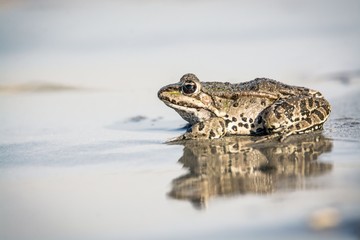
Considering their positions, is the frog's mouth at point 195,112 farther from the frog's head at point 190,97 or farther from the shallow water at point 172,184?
the shallow water at point 172,184

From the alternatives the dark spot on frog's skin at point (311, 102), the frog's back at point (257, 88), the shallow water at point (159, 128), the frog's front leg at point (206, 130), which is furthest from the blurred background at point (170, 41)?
the dark spot on frog's skin at point (311, 102)

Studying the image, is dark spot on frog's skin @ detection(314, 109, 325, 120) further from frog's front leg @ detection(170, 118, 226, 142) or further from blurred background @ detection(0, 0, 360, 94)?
blurred background @ detection(0, 0, 360, 94)

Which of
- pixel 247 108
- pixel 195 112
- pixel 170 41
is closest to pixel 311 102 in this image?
pixel 247 108

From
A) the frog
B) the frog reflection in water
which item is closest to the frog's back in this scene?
the frog

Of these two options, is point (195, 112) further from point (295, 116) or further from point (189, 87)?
point (295, 116)

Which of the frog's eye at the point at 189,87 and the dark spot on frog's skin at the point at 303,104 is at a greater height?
the frog's eye at the point at 189,87

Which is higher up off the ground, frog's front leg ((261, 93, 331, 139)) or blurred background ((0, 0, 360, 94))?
blurred background ((0, 0, 360, 94))

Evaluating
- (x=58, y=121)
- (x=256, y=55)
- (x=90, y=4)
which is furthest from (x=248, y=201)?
(x=90, y=4)
